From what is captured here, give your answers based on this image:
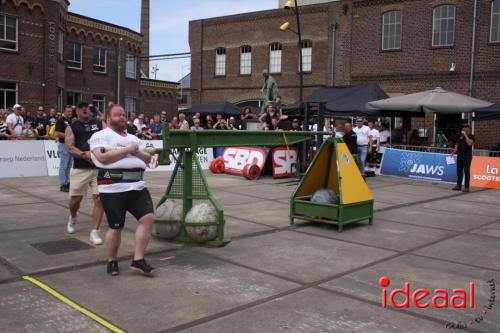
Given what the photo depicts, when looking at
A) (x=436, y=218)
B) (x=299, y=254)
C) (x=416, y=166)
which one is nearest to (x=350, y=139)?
(x=416, y=166)

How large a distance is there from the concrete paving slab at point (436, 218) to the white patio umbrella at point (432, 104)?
303 inches

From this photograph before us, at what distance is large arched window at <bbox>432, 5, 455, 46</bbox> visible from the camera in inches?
980

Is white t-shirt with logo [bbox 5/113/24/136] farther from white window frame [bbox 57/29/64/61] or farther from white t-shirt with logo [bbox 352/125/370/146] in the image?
white window frame [bbox 57/29/64/61]

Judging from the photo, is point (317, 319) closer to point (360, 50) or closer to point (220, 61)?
point (360, 50)

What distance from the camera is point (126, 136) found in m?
5.41

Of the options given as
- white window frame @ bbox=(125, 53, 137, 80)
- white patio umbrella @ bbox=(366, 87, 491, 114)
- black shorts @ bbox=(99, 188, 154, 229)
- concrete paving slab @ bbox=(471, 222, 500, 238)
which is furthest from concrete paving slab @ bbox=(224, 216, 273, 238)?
white window frame @ bbox=(125, 53, 137, 80)

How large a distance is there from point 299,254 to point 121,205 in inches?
97.5

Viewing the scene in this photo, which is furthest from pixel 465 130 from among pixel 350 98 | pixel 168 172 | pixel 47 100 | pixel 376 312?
pixel 47 100

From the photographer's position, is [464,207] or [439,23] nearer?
[464,207]

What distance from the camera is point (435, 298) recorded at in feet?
16.5

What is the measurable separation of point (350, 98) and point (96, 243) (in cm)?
1509

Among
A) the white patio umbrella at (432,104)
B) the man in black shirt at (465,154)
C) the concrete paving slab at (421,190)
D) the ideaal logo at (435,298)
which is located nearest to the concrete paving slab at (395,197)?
the concrete paving slab at (421,190)

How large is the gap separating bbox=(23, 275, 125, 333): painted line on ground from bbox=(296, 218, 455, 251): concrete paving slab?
4.15m

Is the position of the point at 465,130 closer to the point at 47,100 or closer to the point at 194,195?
the point at 194,195
